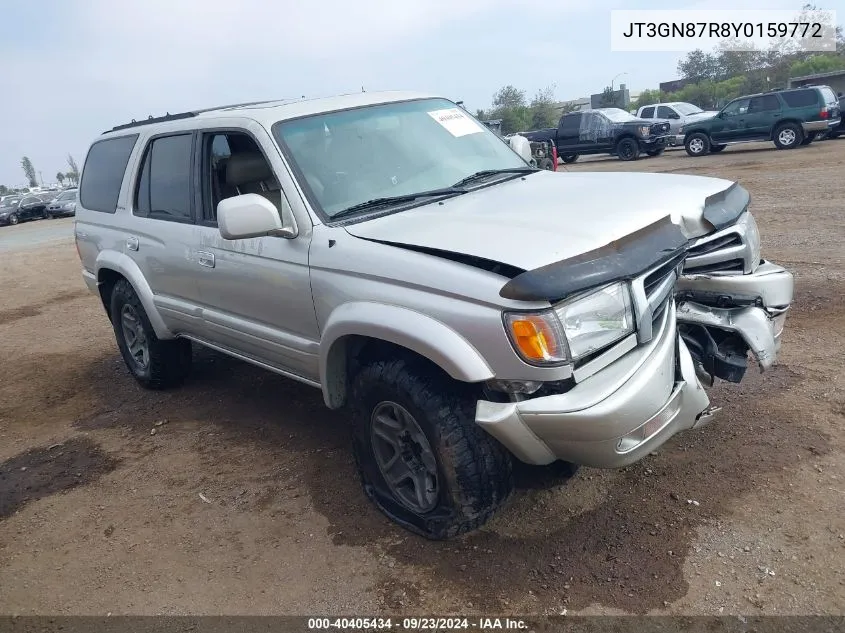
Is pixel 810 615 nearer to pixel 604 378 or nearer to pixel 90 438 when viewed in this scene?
pixel 604 378

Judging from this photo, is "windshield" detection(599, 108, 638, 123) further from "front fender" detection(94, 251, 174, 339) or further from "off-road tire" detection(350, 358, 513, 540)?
"off-road tire" detection(350, 358, 513, 540)

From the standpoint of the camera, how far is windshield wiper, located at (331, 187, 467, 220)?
3.34m

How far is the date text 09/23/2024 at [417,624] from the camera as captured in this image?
2574 millimetres

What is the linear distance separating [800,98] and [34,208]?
32.2m

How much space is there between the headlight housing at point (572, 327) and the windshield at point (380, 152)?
1.26 meters

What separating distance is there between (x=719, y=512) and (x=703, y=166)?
15.4 metres

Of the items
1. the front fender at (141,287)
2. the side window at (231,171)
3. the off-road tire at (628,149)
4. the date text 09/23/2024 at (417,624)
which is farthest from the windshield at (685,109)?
the date text 09/23/2024 at (417,624)

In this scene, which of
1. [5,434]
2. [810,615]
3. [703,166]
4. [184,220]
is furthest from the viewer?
[703,166]

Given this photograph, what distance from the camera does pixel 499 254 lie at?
2582mm

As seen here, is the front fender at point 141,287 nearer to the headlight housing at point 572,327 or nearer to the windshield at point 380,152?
the windshield at point 380,152

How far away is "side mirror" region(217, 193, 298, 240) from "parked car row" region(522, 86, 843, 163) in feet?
61.3

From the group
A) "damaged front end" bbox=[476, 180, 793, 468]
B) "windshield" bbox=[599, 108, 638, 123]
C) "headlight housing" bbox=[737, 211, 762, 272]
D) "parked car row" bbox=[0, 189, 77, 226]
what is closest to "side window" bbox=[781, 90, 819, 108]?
"windshield" bbox=[599, 108, 638, 123]

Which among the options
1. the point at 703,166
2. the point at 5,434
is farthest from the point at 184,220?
the point at 703,166

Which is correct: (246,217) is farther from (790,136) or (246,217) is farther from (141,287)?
(790,136)
